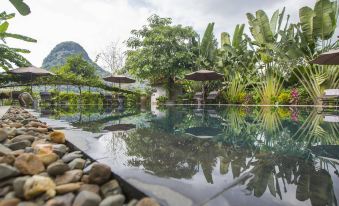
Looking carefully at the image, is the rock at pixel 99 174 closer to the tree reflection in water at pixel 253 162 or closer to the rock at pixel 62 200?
the rock at pixel 62 200

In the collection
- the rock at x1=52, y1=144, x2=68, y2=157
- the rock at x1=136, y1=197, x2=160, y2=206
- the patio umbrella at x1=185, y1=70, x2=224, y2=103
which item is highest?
the patio umbrella at x1=185, y1=70, x2=224, y2=103

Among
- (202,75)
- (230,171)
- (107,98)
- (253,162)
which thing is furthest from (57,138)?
(107,98)

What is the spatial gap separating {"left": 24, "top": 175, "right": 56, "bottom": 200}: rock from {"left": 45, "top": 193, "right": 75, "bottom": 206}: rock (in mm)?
59

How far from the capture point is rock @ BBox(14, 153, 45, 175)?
150cm

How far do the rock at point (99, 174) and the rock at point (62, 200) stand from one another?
0.54 ft

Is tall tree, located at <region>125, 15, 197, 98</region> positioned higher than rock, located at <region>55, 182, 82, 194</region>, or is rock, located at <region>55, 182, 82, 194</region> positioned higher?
tall tree, located at <region>125, 15, 197, 98</region>

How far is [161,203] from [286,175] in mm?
938

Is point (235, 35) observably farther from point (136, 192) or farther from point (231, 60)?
point (136, 192)

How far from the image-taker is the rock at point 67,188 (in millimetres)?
1305

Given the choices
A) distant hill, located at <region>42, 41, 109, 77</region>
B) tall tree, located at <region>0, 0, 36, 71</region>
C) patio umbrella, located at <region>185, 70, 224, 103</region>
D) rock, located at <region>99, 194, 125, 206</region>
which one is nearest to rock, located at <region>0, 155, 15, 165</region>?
rock, located at <region>99, 194, 125, 206</region>

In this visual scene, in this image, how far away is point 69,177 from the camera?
58.0 inches

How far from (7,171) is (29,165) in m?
0.12

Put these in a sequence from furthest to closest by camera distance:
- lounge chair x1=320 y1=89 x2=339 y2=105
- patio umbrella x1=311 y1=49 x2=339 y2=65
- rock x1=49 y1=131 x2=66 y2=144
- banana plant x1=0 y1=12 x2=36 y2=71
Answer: lounge chair x1=320 y1=89 x2=339 y2=105
patio umbrella x1=311 y1=49 x2=339 y2=65
banana plant x1=0 y1=12 x2=36 y2=71
rock x1=49 y1=131 x2=66 y2=144

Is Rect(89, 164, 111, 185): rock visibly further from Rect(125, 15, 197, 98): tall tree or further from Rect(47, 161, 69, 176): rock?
Rect(125, 15, 197, 98): tall tree
